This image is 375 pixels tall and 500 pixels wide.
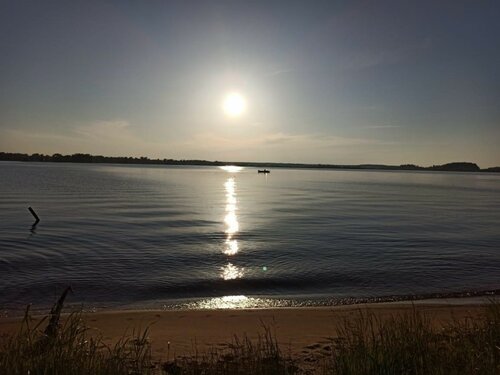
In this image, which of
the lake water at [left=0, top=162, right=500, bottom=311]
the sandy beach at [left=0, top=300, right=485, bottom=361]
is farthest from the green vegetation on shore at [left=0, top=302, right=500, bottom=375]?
the lake water at [left=0, top=162, right=500, bottom=311]

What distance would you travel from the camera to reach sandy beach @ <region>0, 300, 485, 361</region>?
9.40m

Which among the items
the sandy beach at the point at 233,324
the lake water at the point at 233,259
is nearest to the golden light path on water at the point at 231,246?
the lake water at the point at 233,259

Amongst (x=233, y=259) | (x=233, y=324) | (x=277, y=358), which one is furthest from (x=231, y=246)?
(x=277, y=358)

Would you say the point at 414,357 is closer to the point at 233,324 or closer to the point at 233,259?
the point at 233,324

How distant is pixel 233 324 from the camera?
11125 mm

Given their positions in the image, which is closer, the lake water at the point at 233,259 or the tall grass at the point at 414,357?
the tall grass at the point at 414,357

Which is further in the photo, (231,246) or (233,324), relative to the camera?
(231,246)

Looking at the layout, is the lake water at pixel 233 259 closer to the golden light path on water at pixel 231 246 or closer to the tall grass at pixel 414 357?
the golden light path on water at pixel 231 246

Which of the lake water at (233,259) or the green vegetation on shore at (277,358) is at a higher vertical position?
the green vegetation on shore at (277,358)

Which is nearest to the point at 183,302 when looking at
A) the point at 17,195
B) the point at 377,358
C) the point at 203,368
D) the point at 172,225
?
the point at 203,368

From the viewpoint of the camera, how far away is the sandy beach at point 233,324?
9.40 meters

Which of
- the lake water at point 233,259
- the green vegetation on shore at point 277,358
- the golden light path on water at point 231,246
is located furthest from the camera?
the golden light path on water at point 231,246

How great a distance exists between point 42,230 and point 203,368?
24.1m

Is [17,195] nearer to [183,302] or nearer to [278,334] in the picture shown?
[183,302]
